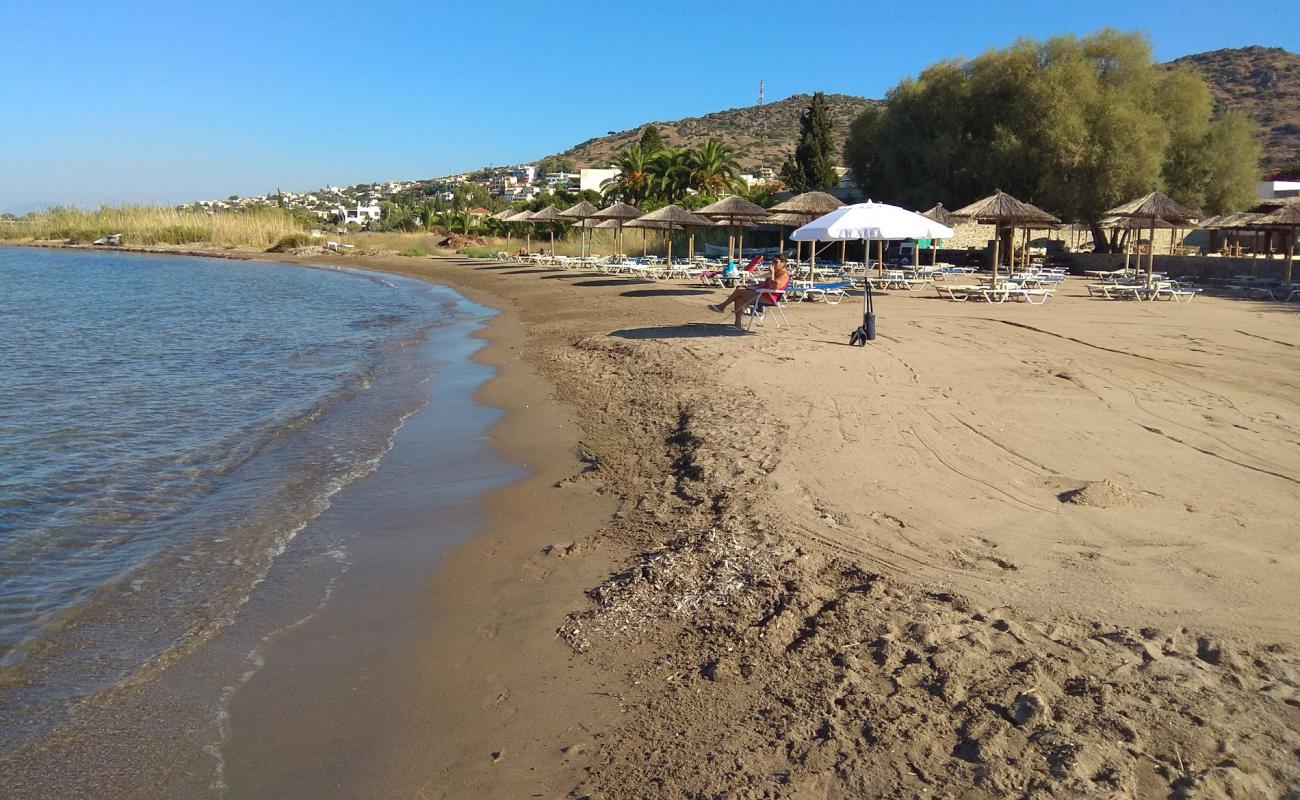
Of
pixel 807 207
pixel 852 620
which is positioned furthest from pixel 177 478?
pixel 807 207

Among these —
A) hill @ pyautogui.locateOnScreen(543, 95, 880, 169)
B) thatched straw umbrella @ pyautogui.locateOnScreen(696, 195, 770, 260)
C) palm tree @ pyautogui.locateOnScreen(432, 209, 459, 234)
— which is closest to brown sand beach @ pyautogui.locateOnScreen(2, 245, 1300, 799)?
thatched straw umbrella @ pyautogui.locateOnScreen(696, 195, 770, 260)

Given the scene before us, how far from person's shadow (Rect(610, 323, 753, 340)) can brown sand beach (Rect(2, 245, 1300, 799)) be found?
4.73m

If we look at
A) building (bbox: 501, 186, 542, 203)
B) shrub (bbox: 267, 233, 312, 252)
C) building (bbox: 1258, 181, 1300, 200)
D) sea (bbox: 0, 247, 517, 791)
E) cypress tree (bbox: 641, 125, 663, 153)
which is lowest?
sea (bbox: 0, 247, 517, 791)

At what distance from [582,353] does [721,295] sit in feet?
22.8

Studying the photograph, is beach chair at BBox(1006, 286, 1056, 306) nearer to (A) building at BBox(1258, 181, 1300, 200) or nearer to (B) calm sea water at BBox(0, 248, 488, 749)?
(B) calm sea water at BBox(0, 248, 488, 749)

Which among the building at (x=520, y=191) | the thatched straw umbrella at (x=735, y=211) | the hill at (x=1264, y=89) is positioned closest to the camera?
Answer: the thatched straw umbrella at (x=735, y=211)

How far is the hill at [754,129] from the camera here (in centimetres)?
10825

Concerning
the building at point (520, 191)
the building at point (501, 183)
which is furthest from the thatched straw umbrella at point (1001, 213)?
the building at point (501, 183)

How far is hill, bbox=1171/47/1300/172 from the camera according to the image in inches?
2749

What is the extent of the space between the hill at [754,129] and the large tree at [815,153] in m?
55.9

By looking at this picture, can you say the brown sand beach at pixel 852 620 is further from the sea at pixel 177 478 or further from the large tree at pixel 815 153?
the large tree at pixel 815 153

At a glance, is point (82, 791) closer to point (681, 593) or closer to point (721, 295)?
point (681, 593)

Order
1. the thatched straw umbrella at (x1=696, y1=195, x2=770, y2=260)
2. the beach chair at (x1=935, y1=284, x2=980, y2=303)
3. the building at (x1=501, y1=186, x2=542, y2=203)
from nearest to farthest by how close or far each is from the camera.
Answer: the beach chair at (x1=935, y1=284, x2=980, y2=303)
the thatched straw umbrella at (x1=696, y1=195, x2=770, y2=260)
the building at (x1=501, y1=186, x2=542, y2=203)

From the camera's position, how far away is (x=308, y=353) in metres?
15.2
